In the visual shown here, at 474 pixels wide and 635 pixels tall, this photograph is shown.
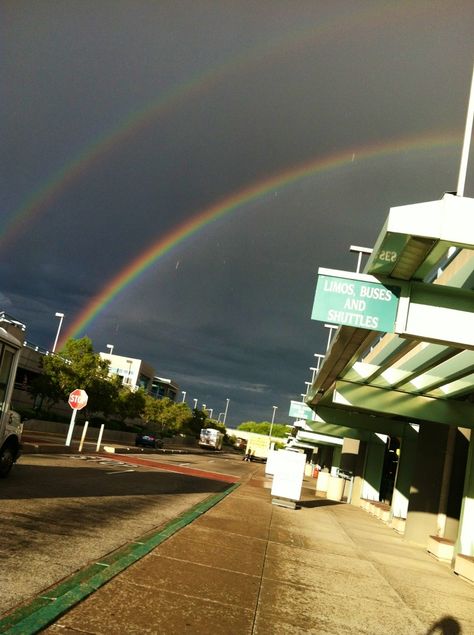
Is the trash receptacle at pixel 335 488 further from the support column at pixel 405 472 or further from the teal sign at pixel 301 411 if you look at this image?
the support column at pixel 405 472

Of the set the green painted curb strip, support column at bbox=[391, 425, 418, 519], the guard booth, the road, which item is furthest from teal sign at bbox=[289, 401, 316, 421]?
the green painted curb strip

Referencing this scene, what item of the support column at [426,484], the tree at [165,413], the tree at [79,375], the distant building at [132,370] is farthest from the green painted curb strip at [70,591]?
the distant building at [132,370]

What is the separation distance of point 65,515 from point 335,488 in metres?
23.0

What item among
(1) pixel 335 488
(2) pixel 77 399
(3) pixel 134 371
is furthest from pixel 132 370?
(2) pixel 77 399

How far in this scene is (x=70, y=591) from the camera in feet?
18.2

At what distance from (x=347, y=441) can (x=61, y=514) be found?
32636 millimetres

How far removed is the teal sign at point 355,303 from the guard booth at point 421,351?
0.02 metres

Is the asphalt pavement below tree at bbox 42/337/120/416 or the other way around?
below

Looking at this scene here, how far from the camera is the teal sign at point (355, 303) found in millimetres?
9133

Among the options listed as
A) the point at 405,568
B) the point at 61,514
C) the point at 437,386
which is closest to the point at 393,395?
the point at 437,386

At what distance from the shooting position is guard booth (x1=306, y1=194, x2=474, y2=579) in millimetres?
7673

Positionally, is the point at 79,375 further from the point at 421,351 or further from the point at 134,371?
the point at 134,371

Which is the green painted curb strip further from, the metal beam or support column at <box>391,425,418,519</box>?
support column at <box>391,425,418,519</box>

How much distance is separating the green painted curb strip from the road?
0.14 metres
